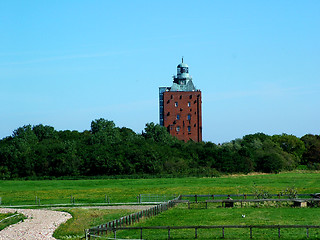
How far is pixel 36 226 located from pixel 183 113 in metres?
139

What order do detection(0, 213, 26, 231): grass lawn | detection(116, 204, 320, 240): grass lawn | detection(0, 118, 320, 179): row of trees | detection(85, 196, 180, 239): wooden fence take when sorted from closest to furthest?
1. detection(85, 196, 180, 239): wooden fence
2. detection(116, 204, 320, 240): grass lawn
3. detection(0, 213, 26, 231): grass lawn
4. detection(0, 118, 320, 179): row of trees

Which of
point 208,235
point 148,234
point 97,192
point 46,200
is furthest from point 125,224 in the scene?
point 97,192

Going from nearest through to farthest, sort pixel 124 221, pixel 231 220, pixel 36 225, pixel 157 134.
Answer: pixel 124 221
pixel 231 220
pixel 36 225
pixel 157 134

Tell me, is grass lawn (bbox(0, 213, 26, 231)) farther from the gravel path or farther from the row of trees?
the row of trees

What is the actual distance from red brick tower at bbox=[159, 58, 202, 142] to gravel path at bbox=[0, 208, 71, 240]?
12603 centimetres

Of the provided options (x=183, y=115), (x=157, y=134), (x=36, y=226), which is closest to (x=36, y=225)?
(x=36, y=226)

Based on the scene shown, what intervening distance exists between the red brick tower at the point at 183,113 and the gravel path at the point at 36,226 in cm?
12603

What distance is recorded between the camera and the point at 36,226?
4275 cm

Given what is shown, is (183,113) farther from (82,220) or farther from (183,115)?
(82,220)

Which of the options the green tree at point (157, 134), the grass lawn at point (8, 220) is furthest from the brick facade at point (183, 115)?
the grass lawn at point (8, 220)

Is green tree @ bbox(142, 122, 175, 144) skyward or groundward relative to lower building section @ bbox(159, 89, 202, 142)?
groundward

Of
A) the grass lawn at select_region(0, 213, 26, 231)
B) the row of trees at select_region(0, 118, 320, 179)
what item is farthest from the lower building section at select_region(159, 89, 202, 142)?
the grass lawn at select_region(0, 213, 26, 231)

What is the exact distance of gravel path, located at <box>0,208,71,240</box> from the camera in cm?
3725

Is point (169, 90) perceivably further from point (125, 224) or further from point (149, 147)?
point (125, 224)
